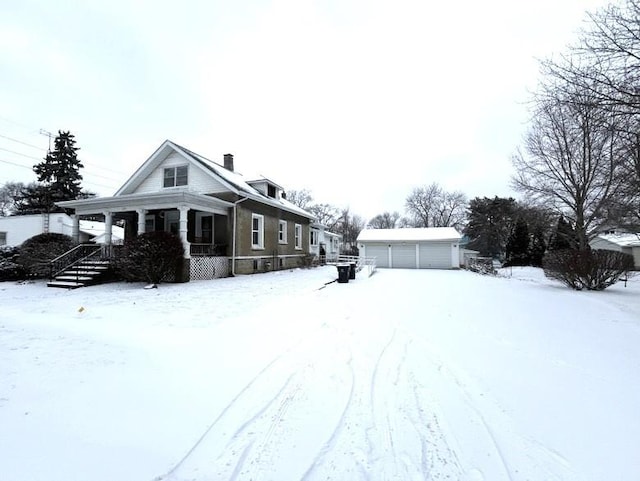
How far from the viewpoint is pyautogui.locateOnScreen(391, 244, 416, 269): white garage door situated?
2780 cm

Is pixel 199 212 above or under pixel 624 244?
above

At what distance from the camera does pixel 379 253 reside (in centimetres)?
2855

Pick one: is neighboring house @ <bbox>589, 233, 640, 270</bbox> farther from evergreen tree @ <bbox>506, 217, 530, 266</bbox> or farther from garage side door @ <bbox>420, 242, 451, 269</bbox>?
garage side door @ <bbox>420, 242, 451, 269</bbox>

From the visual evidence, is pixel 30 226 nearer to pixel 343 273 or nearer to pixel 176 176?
pixel 176 176

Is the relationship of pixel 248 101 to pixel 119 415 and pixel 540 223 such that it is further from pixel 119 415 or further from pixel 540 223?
pixel 540 223

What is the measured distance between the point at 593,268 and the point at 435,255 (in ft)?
47.9

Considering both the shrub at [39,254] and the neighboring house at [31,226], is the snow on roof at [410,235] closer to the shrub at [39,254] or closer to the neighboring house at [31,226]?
the neighboring house at [31,226]

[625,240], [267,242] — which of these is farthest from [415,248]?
[625,240]

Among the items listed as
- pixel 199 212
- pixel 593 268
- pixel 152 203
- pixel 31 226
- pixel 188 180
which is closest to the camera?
pixel 593 268

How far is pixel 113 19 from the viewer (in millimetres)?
9977

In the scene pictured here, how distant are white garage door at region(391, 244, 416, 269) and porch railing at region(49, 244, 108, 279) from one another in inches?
864

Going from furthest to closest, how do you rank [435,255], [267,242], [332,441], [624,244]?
[624,244] < [435,255] < [267,242] < [332,441]

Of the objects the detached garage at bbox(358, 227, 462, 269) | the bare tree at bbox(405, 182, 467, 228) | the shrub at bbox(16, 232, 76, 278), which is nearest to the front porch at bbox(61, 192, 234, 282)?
the shrub at bbox(16, 232, 76, 278)

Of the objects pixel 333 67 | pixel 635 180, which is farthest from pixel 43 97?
pixel 635 180
